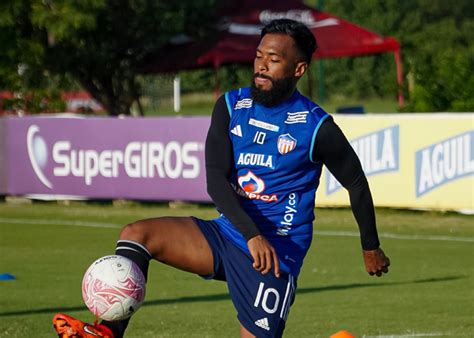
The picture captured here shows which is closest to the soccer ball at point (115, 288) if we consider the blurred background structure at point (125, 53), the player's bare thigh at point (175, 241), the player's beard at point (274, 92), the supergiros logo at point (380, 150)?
the player's bare thigh at point (175, 241)

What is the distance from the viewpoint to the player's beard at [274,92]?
286 inches

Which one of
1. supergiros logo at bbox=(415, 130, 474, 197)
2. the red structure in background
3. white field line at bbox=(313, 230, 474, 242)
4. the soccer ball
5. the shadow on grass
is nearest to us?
the soccer ball

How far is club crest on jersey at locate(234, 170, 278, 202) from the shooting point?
7.36 metres

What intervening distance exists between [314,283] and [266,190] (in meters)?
6.89

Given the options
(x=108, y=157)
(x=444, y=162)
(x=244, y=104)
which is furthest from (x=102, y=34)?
(x=244, y=104)

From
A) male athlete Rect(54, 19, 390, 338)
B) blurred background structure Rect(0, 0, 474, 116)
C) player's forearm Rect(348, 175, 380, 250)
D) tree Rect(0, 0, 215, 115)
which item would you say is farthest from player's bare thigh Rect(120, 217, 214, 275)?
tree Rect(0, 0, 215, 115)

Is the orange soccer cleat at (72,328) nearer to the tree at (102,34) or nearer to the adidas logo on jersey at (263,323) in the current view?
the adidas logo on jersey at (263,323)

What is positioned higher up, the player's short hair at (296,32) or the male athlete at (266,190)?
the player's short hair at (296,32)

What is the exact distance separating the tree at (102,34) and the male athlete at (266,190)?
2288cm

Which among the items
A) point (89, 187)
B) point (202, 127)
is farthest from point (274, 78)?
point (89, 187)

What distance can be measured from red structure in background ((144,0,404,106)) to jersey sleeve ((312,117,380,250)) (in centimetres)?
2551

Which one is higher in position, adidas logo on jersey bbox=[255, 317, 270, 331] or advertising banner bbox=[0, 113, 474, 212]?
adidas logo on jersey bbox=[255, 317, 270, 331]

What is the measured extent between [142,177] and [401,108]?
5.19 m

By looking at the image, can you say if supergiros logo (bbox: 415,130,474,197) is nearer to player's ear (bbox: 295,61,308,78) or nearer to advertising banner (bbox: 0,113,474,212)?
advertising banner (bbox: 0,113,474,212)
